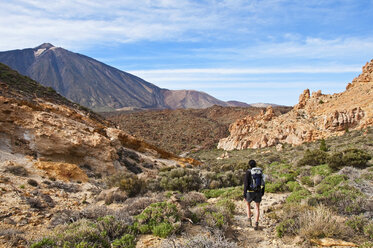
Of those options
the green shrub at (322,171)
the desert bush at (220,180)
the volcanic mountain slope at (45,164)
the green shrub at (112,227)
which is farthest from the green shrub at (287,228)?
the green shrub at (322,171)

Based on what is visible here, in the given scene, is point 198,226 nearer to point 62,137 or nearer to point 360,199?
point 360,199

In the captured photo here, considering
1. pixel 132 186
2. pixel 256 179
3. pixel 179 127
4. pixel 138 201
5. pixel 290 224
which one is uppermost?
pixel 256 179

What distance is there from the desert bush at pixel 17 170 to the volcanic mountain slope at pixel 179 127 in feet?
126

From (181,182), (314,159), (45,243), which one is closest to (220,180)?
(181,182)

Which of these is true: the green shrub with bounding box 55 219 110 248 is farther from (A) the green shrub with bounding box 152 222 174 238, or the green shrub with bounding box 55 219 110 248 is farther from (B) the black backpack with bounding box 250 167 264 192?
(B) the black backpack with bounding box 250 167 264 192

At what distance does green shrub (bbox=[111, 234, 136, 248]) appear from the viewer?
389 centimetres

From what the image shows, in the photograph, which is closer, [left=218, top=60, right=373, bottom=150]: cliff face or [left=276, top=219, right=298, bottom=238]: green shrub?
[left=276, top=219, right=298, bottom=238]: green shrub

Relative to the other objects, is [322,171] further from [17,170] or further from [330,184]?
[17,170]

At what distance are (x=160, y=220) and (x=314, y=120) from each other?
127ft

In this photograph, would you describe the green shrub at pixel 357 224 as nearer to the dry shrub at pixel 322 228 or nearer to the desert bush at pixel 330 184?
the dry shrub at pixel 322 228

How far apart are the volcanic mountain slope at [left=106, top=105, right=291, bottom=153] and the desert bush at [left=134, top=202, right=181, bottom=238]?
4248 cm

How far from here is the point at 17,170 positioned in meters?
8.83

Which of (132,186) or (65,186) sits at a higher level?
(132,186)

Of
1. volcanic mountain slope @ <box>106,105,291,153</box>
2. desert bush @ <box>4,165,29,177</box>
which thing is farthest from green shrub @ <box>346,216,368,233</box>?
volcanic mountain slope @ <box>106,105,291,153</box>
